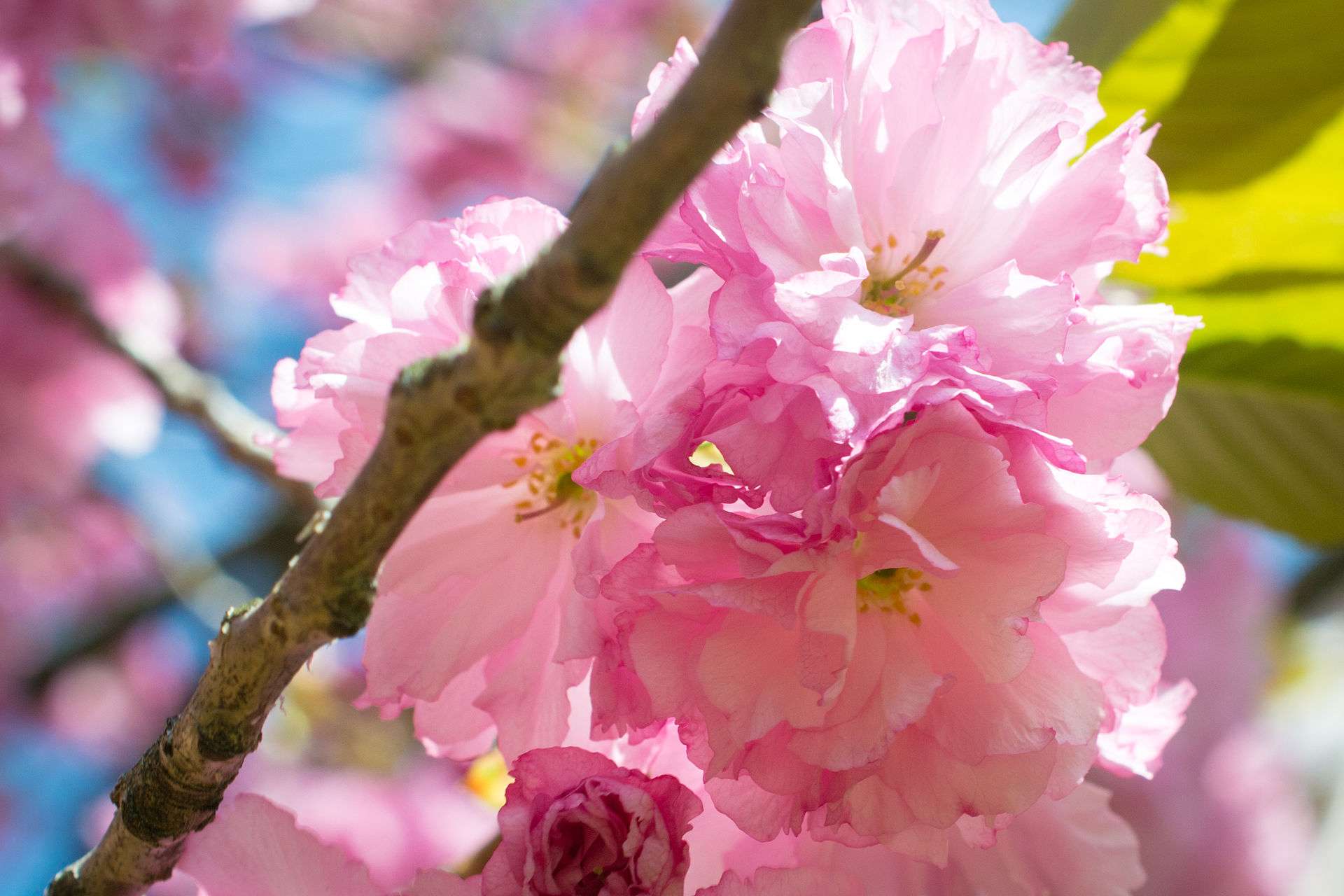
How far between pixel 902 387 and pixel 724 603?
0.10 m

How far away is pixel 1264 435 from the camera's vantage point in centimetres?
79

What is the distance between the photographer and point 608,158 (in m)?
0.30

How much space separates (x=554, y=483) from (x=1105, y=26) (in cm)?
48

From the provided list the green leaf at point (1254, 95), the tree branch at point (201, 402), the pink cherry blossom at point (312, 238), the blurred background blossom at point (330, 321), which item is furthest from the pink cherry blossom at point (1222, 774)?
the pink cherry blossom at point (312, 238)

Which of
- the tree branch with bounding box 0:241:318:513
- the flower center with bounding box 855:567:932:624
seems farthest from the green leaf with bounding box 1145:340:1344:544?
the tree branch with bounding box 0:241:318:513

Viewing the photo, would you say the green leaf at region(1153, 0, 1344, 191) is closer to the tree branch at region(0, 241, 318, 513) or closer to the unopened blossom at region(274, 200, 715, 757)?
the unopened blossom at region(274, 200, 715, 757)

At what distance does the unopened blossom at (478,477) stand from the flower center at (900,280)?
89 mm

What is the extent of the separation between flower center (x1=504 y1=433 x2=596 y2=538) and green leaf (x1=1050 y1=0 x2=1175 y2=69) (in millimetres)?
423

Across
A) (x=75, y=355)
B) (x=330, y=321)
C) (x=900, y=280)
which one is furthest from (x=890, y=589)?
(x=330, y=321)

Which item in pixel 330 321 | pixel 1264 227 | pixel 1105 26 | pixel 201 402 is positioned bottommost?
pixel 330 321

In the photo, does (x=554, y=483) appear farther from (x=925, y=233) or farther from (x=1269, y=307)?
(x=1269, y=307)

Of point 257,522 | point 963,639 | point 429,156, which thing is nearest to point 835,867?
point 963,639

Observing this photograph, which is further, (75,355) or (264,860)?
(75,355)

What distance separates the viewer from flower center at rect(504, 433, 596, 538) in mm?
503
